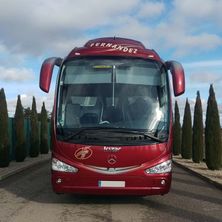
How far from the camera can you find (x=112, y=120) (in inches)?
396

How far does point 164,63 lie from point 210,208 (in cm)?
331

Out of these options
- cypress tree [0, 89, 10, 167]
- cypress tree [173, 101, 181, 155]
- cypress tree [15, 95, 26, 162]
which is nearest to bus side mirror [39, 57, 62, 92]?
cypress tree [0, 89, 10, 167]

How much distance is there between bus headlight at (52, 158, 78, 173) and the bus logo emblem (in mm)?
256

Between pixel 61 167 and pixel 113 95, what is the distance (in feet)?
6.22

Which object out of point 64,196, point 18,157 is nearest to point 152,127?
point 64,196

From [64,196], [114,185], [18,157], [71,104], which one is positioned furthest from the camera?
[18,157]

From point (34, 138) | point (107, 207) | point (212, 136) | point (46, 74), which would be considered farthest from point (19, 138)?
point (107, 207)

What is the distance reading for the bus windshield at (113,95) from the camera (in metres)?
10.1

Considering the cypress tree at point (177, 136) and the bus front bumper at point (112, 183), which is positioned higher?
the bus front bumper at point (112, 183)

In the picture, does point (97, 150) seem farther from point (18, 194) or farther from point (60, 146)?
point (18, 194)

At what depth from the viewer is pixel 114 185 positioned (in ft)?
32.0

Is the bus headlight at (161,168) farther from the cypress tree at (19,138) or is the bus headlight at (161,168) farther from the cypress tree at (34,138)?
the cypress tree at (34,138)

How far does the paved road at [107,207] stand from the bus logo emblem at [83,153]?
1095mm

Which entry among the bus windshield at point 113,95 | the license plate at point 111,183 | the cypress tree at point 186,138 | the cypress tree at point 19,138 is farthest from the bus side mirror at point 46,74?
the cypress tree at point 186,138
